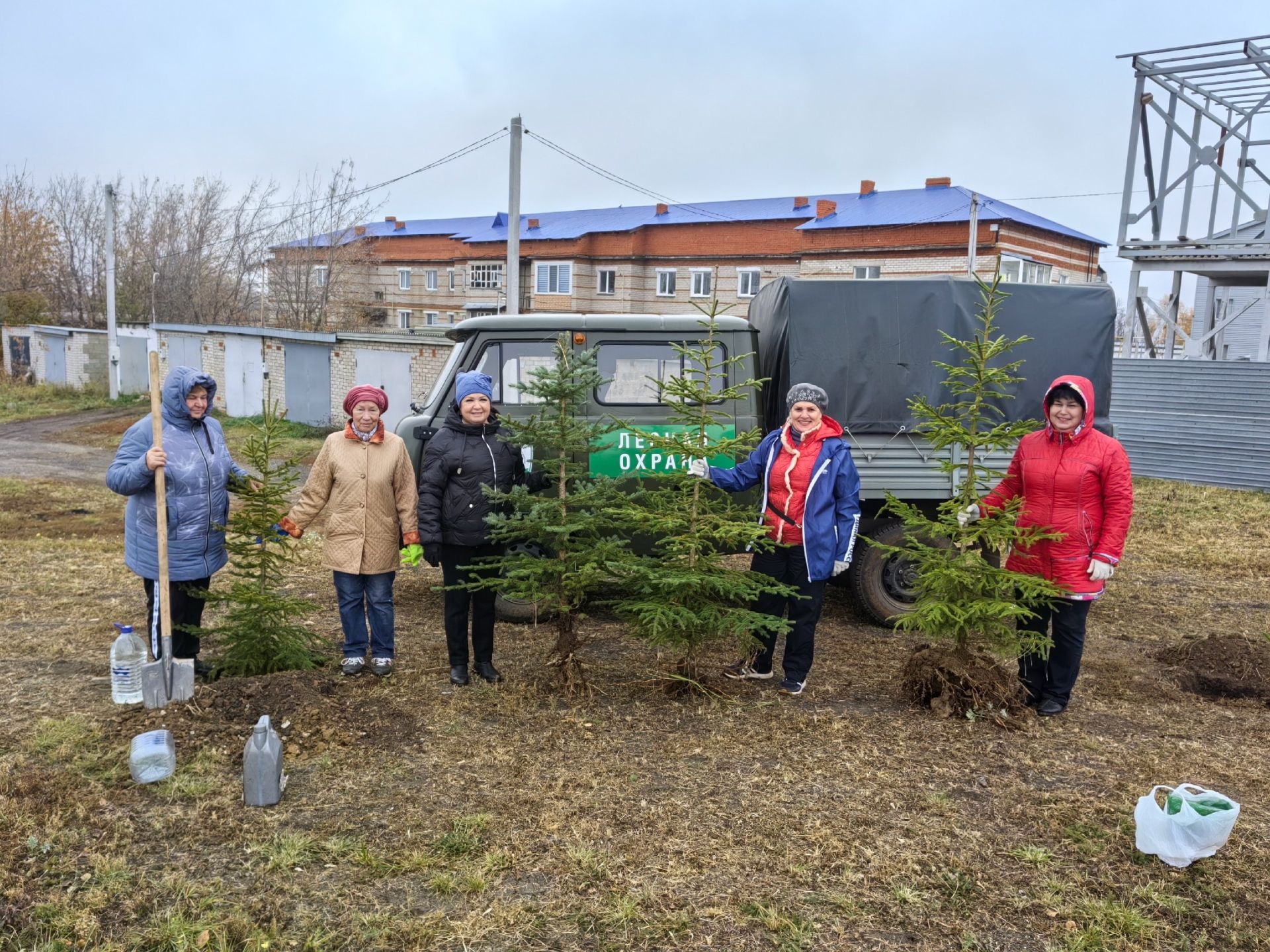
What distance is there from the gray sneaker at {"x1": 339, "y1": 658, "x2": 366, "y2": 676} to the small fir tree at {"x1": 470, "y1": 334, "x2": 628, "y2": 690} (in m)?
0.88

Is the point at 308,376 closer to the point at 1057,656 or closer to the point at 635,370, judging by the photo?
the point at 635,370

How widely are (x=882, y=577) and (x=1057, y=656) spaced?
1.83m

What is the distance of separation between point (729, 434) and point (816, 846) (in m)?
3.20

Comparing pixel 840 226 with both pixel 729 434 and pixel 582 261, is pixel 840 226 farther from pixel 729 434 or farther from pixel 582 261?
pixel 729 434

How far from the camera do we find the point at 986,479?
16.0 feet

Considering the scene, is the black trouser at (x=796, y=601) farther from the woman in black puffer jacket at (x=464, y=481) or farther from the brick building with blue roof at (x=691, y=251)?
the brick building with blue roof at (x=691, y=251)

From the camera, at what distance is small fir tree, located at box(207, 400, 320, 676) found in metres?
4.71

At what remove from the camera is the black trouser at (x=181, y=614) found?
4.75 m

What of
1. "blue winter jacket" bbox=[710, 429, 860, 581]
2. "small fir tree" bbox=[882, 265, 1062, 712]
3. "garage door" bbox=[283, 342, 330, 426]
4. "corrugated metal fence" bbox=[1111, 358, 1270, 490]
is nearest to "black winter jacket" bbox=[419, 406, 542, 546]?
"blue winter jacket" bbox=[710, 429, 860, 581]

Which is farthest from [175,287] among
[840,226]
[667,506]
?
[667,506]

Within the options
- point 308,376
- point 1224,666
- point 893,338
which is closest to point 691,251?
point 308,376

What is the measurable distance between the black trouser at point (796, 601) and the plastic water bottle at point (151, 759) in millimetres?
2830

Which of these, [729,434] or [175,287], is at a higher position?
[175,287]

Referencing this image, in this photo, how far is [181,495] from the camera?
4.67 metres
